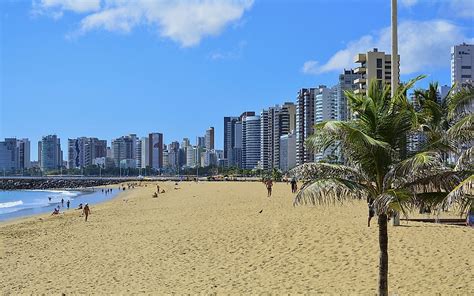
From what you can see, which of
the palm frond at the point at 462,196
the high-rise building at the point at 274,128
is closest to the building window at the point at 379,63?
the palm frond at the point at 462,196

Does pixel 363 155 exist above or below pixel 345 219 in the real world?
above

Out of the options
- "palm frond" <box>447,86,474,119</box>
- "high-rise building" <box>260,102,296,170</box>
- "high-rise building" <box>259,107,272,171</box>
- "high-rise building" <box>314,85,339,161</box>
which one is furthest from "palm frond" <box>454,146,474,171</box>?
"high-rise building" <box>259,107,272,171</box>

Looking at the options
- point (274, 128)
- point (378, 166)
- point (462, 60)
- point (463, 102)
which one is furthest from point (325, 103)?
point (378, 166)

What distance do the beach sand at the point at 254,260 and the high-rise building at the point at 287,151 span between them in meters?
123

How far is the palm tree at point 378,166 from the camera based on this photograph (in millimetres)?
7152

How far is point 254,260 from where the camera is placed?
13250 millimetres

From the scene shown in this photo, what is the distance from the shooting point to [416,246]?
13.1 meters

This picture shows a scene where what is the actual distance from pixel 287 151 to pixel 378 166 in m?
142

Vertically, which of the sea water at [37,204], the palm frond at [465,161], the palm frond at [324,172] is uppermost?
the palm frond at [465,161]

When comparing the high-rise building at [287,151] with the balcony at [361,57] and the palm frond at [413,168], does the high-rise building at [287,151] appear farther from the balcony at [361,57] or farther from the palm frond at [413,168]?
the palm frond at [413,168]

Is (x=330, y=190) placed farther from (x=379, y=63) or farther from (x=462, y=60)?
(x=462, y=60)

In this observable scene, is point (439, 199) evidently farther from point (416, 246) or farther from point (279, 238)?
point (279, 238)

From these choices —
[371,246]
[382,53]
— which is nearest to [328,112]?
[382,53]

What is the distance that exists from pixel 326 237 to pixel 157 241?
19.1 ft
